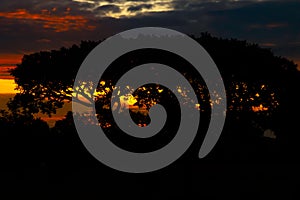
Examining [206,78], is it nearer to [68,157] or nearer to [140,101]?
[140,101]

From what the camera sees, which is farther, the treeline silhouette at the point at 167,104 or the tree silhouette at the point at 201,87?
the tree silhouette at the point at 201,87

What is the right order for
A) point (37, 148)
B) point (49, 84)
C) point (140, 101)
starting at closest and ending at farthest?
point (37, 148), point (140, 101), point (49, 84)

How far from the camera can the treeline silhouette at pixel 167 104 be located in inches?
1603

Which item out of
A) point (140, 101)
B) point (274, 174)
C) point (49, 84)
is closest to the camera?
point (274, 174)

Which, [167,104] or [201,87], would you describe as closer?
[167,104]

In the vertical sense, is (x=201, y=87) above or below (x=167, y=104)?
above

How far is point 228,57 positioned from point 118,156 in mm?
13290

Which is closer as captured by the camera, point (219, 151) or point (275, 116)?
point (219, 151)

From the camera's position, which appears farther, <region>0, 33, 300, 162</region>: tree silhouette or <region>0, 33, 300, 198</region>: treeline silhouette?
<region>0, 33, 300, 162</region>: tree silhouette

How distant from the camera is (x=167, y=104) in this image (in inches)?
1754

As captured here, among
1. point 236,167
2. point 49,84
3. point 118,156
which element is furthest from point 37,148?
point 236,167

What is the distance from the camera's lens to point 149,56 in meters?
47.7

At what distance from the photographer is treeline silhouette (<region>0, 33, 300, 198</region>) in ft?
134

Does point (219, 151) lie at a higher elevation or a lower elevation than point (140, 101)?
lower
